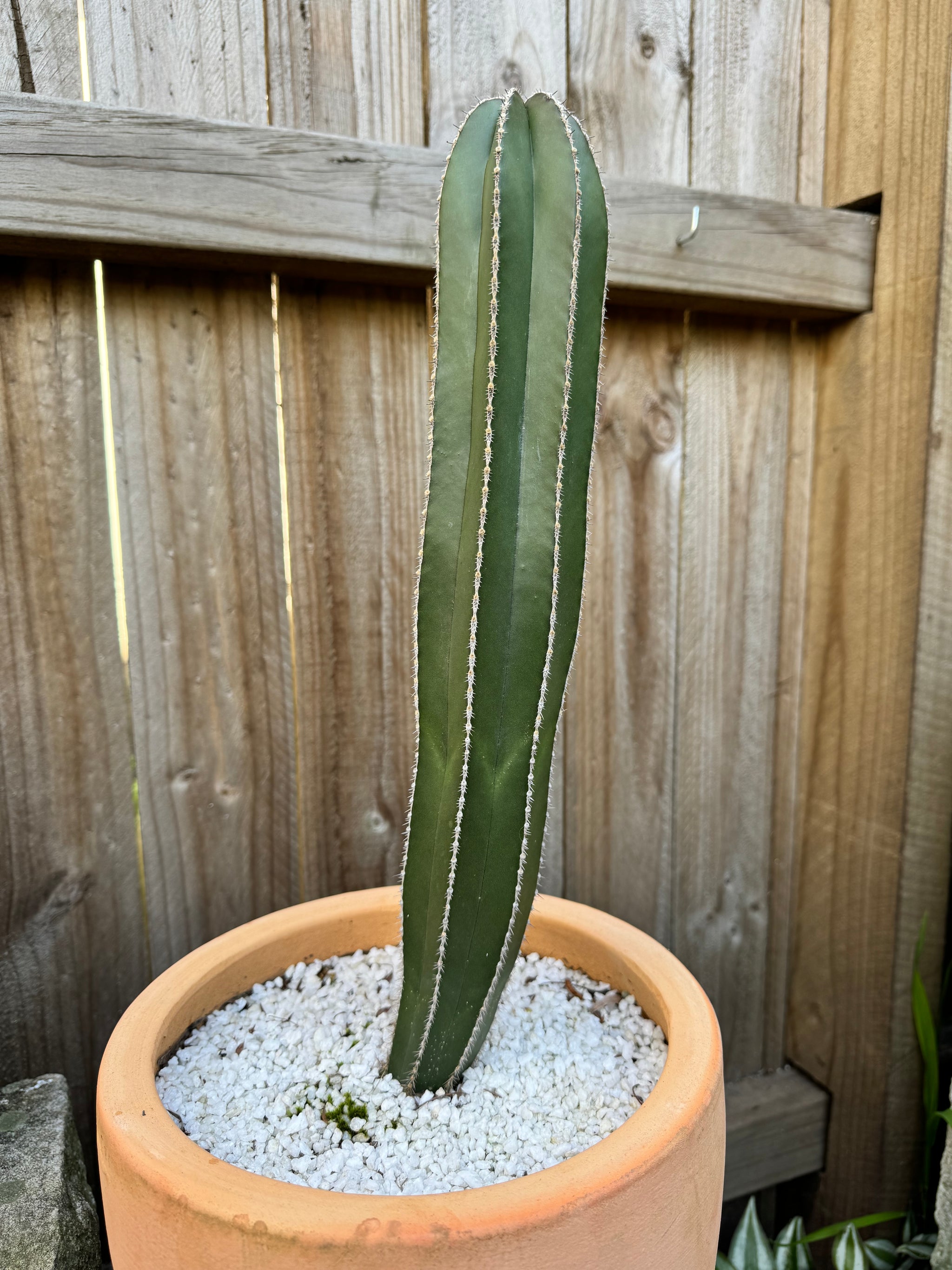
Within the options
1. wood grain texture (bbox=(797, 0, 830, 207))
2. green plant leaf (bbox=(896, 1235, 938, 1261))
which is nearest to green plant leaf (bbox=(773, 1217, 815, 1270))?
green plant leaf (bbox=(896, 1235, 938, 1261))

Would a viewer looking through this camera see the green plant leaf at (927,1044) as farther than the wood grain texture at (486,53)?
Yes

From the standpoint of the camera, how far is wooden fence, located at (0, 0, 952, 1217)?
819 mm

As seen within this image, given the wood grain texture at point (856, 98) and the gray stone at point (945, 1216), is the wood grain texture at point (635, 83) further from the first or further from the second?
the gray stone at point (945, 1216)

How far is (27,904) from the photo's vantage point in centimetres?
85

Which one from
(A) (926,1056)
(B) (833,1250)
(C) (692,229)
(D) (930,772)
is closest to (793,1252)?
(B) (833,1250)

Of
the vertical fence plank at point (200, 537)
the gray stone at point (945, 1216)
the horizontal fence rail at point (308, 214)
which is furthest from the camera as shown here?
the gray stone at point (945, 1216)

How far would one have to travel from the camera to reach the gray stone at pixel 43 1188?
633mm

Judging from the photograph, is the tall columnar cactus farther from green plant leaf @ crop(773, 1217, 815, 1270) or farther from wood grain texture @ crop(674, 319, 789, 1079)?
green plant leaf @ crop(773, 1217, 815, 1270)

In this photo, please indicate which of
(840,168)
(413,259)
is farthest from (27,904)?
(840,168)

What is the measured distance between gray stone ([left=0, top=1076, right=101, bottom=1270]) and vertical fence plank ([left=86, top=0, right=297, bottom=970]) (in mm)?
194

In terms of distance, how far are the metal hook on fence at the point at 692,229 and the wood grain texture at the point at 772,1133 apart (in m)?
1.16

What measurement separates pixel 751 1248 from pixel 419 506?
1.01 metres

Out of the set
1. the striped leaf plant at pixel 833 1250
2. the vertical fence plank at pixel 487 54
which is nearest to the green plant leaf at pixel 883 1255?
the striped leaf plant at pixel 833 1250

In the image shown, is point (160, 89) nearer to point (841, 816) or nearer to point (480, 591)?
point (480, 591)
